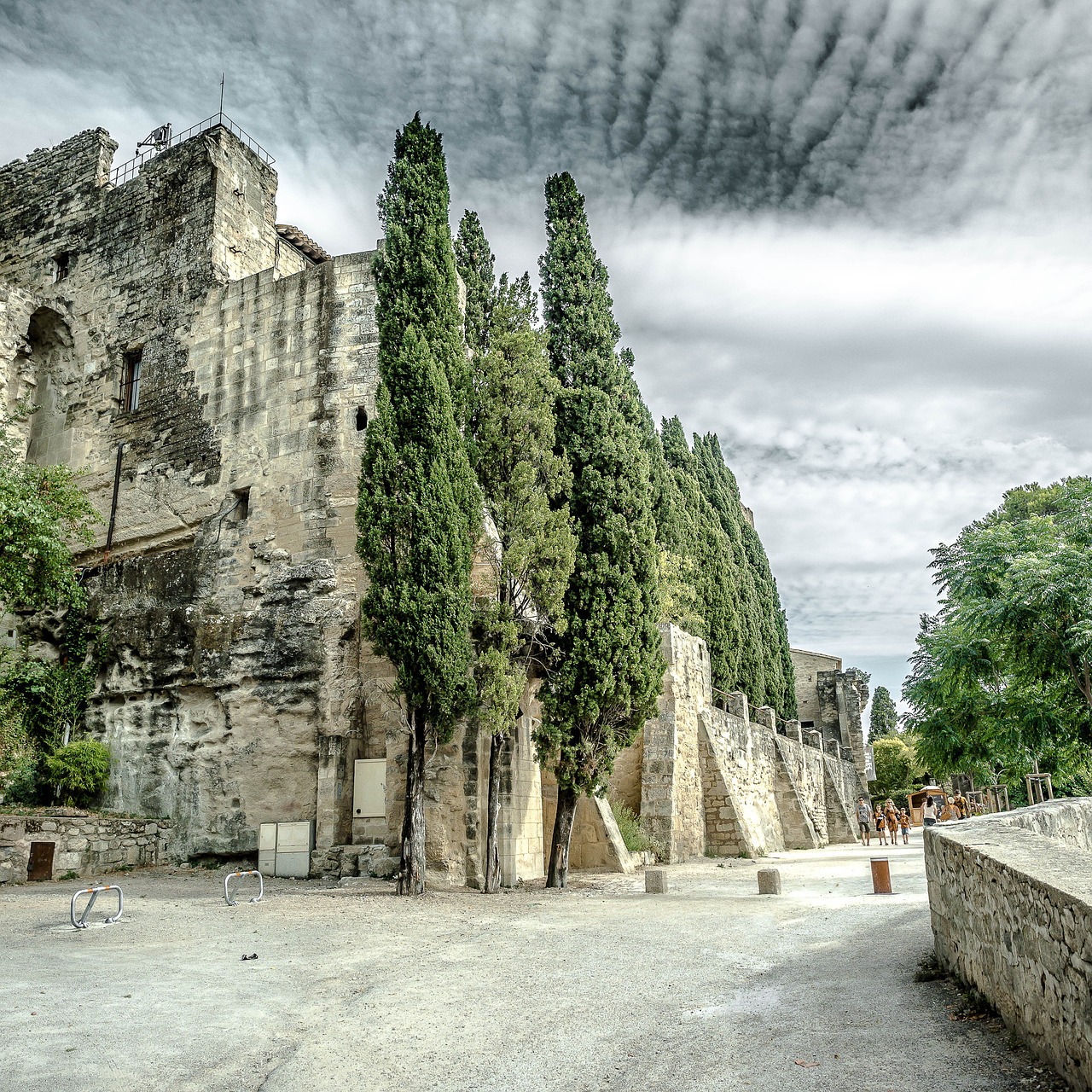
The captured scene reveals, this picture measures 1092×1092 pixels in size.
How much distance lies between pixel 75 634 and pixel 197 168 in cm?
924

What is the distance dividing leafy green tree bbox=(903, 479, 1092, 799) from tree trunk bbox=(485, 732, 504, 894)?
923 cm

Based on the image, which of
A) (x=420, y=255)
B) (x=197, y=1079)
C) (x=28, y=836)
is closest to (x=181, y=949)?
(x=197, y=1079)

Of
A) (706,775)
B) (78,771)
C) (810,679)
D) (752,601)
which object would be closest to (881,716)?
(810,679)

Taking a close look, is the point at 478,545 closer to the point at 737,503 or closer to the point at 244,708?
the point at 244,708

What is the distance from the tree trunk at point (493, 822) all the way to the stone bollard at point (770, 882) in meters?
3.41

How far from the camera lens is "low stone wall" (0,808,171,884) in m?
11.9

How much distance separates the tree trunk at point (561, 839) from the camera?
1243 centimetres

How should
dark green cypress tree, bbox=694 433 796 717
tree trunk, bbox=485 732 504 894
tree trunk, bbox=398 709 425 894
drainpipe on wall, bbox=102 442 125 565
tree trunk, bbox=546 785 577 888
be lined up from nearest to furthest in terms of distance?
tree trunk, bbox=398 709 425 894 < tree trunk, bbox=485 732 504 894 < tree trunk, bbox=546 785 577 888 < drainpipe on wall, bbox=102 442 125 565 < dark green cypress tree, bbox=694 433 796 717

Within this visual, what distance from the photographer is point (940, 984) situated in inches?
227

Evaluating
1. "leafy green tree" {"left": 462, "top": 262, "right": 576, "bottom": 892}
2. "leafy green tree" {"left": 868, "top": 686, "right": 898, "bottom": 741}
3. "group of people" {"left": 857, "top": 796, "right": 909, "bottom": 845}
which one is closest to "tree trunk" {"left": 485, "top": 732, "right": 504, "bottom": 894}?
"leafy green tree" {"left": 462, "top": 262, "right": 576, "bottom": 892}

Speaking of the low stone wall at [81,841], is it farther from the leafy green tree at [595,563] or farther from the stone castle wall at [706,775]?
the stone castle wall at [706,775]

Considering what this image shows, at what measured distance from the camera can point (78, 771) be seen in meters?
14.5

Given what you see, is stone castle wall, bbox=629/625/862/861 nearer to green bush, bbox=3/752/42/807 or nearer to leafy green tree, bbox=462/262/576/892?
Result: leafy green tree, bbox=462/262/576/892

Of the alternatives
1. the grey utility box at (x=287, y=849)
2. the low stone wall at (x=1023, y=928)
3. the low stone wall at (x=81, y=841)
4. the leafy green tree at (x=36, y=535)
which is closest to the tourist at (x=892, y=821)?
the grey utility box at (x=287, y=849)
